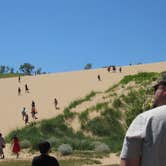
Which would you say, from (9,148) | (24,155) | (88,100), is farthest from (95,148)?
(88,100)

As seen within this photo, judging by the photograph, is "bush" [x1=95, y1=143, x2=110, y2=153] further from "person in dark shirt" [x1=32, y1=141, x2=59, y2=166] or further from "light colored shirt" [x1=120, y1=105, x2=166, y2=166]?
"light colored shirt" [x1=120, y1=105, x2=166, y2=166]

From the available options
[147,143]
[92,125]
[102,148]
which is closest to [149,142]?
[147,143]

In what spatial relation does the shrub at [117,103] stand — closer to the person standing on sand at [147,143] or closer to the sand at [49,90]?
the sand at [49,90]

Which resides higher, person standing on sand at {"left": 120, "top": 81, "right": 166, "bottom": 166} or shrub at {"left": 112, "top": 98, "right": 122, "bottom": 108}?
person standing on sand at {"left": 120, "top": 81, "right": 166, "bottom": 166}

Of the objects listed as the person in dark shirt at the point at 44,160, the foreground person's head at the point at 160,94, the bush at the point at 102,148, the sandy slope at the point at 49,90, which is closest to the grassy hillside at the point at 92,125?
the bush at the point at 102,148

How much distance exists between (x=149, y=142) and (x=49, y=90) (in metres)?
57.6

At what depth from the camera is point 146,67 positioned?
72.2 meters

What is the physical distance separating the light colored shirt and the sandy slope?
37.6m

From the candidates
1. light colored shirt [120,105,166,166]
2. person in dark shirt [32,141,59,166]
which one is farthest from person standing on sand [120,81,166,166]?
person in dark shirt [32,141,59,166]

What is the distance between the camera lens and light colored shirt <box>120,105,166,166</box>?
3557 mm

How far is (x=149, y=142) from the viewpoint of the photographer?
3.55m

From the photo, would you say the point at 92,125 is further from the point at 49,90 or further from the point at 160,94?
the point at 160,94

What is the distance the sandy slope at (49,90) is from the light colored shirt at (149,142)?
37605mm

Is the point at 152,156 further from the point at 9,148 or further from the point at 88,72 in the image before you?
the point at 88,72
